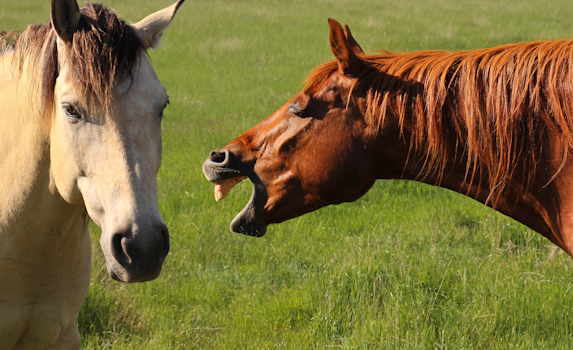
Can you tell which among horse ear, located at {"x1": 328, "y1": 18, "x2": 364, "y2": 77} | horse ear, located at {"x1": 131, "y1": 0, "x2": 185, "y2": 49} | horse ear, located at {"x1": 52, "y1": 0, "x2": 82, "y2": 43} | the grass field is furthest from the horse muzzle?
the grass field

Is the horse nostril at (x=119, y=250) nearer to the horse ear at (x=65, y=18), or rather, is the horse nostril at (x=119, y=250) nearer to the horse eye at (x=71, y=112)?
the horse eye at (x=71, y=112)

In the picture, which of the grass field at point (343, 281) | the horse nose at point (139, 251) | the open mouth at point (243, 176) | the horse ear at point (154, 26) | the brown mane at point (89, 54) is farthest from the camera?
the grass field at point (343, 281)

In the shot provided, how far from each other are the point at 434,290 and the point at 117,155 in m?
2.38

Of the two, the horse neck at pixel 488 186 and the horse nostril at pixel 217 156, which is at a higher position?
the horse neck at pixel 488 186

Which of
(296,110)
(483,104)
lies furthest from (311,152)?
(483,104)

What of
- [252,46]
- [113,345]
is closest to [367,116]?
[113,345]

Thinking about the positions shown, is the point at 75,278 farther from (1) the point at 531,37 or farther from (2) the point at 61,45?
(1) the point at 531,37

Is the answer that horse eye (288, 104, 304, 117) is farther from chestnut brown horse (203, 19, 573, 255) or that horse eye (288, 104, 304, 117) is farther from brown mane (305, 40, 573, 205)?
brown mane (305, 40, 573, 205)

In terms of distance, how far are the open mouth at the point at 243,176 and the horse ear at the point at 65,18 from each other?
2.98 ft

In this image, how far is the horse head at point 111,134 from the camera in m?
1.71

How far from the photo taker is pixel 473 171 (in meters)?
2.11

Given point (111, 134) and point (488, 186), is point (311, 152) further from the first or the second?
point (111, 134)

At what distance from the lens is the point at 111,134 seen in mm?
1771

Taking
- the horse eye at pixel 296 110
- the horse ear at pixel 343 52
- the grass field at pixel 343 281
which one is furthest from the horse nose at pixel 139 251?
the grass field at pixel 343 281
